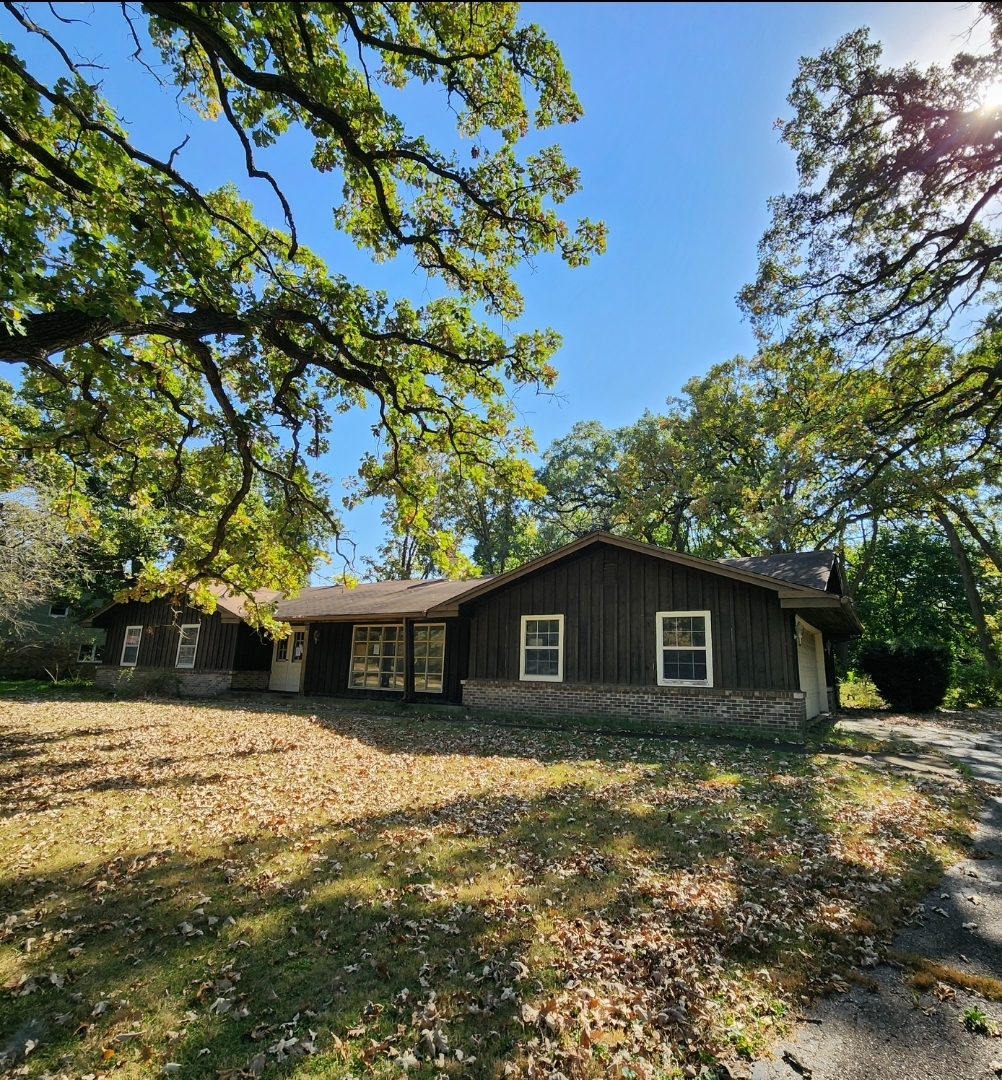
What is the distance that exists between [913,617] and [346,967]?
36507mm

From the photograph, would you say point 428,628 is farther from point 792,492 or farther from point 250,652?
point 792,492

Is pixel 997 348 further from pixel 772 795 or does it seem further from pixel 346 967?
pixel 346 967

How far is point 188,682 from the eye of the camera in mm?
21781

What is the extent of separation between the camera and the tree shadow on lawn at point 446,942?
2936mm

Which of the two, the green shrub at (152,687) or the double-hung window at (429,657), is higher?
the double-hung window at (429,657)

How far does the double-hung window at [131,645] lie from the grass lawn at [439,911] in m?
17.0


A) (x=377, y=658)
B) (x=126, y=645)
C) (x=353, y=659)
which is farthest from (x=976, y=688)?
(x=126, y=645)

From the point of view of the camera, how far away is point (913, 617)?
3156 cm

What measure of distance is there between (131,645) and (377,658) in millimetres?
12260

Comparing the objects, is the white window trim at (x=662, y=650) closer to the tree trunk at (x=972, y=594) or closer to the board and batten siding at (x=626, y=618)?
the board and batten siding at (x=626, y=618)

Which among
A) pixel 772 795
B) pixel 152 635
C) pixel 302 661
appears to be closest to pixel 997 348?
pixel 772 795

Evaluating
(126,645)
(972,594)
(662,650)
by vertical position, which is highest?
(972,594)

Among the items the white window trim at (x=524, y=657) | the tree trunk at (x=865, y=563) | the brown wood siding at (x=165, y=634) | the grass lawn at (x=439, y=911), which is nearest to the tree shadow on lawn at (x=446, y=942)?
the grass lawn at (x=439, y=911)

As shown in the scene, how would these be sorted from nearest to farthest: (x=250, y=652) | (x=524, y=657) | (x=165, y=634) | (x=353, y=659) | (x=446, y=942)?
(x=446, y=942)
(x=524, y=657)
(x=353, y=659)
(x=250, y=652)
(x=165, y=634)
